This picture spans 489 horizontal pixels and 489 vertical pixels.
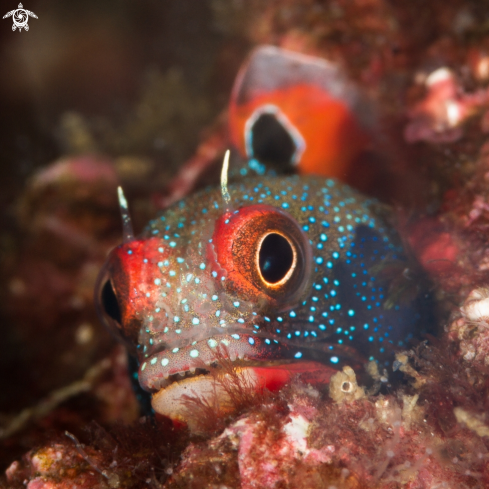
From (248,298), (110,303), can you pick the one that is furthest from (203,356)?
(110,303)

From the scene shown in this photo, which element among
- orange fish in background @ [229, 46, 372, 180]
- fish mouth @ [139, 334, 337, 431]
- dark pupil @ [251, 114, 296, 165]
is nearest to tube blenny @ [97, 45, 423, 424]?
fish mouth @ [139, 334, 337, 431]

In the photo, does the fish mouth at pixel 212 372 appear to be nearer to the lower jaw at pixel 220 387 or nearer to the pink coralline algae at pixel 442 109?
the lower jaw at pixel 220 387

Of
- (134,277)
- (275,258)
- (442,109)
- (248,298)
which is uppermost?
(442,109)

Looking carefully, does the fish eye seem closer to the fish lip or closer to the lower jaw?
the fish lip

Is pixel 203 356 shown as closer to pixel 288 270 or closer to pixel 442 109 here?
pixel 288 270

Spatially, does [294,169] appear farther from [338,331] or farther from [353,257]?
[338,331]
